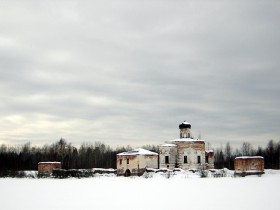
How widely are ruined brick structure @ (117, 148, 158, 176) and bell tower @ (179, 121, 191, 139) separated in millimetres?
4726

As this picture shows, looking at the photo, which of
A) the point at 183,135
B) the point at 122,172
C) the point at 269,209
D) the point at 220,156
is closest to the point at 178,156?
the point at 183,135

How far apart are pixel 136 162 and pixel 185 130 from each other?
7618 mm

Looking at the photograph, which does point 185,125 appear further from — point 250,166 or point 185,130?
point 250,166

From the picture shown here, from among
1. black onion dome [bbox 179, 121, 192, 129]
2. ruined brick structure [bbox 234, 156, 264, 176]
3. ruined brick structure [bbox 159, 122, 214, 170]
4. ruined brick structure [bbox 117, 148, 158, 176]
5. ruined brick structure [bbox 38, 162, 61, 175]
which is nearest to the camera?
ruined brick structure [bbox 234, 156, 264, 176]

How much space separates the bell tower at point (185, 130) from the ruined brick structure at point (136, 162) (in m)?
→ 4.73

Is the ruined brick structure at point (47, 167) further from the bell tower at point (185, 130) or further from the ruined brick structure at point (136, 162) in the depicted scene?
the bell tower at point (185, 130)

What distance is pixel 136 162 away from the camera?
40344 millimetres

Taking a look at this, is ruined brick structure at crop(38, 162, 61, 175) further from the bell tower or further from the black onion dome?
the black onion dome

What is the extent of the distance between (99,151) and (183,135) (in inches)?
1617

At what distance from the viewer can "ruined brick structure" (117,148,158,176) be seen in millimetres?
40156

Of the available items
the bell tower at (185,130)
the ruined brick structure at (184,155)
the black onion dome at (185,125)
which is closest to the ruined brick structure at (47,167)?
the ruined brick structure at (184,155)

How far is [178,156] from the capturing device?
138ft

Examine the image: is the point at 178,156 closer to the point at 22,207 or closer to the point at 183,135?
the point at 183,135

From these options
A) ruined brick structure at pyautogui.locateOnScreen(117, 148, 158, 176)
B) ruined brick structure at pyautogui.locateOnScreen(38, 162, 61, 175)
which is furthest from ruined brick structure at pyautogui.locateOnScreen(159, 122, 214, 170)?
ruined brick structure at pyautogui.locateOnScreen(38, 162, 61, 175)
